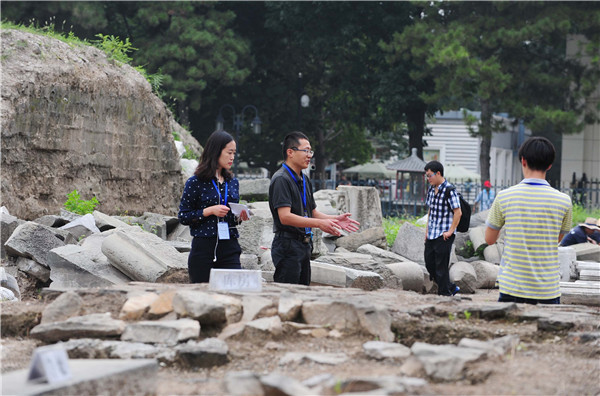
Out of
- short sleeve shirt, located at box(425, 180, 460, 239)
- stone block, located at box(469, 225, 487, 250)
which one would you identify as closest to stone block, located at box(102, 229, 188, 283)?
short sleeve shirt, located at box(425, 180, 460, 239)

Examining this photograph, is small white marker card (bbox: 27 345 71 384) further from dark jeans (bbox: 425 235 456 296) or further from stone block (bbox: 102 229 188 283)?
dark jeans (bbox: 425 235 456 296)

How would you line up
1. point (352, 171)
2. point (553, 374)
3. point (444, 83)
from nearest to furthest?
point (553, 374)
point (444, 83)
point (352, 171)

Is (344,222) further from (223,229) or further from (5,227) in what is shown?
(5,227)

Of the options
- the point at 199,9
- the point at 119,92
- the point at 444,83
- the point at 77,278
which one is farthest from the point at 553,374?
the point at 199,9

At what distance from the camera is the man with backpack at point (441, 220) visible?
30.7 ft

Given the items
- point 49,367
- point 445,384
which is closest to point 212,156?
point 445,384

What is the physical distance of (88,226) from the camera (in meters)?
10.3

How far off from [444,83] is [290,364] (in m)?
23.3

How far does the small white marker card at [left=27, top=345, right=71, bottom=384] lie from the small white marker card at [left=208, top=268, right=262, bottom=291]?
7.30 feet

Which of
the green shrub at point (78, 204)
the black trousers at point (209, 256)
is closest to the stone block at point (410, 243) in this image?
the green shrub at point (78, 204)

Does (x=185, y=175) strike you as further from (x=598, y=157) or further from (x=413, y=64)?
(x=598, y=157)

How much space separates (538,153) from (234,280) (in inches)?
85.8

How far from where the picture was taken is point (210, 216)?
6.16 metres

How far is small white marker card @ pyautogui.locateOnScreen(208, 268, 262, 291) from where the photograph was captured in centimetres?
567
